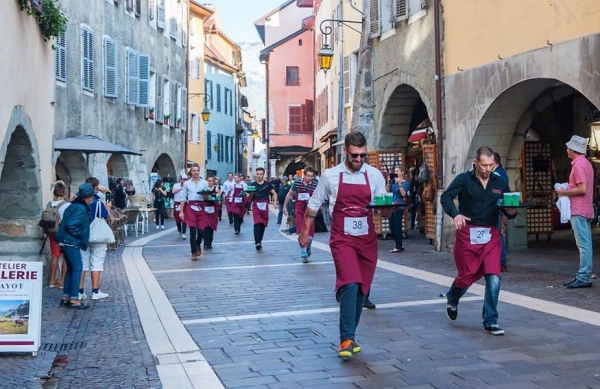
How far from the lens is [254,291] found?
1041 centimetres

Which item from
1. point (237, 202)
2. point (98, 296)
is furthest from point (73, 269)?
point (237, 202)

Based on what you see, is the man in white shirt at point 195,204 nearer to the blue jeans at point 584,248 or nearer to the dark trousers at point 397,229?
the dark trousers at point 397,229

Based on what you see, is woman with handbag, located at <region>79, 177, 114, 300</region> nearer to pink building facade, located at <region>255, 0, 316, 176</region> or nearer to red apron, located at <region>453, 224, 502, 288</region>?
red apron, located at <region>453, 224, 502, 288</region>

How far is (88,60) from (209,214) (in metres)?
10.4

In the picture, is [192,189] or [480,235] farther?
[192,189]

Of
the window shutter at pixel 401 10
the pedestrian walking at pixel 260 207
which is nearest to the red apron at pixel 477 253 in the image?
the pedestrian walking at pixel 260 207

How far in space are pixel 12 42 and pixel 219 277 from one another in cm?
453

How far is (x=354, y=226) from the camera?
6.63 m

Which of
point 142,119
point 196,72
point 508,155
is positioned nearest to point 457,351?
point 508,155

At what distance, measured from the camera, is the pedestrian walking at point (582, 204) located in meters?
9.94

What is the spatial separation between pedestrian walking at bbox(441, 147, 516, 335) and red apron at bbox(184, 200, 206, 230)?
28.6 ft

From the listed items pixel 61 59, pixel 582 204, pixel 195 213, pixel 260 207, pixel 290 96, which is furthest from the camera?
pixel 290 96

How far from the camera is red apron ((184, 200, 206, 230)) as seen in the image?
15.5m

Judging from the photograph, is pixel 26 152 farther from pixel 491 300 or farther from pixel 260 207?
pixel 491 300
